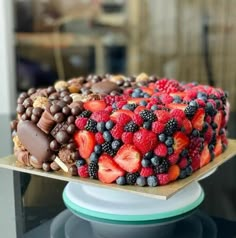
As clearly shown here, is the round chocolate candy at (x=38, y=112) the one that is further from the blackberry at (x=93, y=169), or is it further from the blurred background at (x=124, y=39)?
the blurred background at (x=124, y=39)

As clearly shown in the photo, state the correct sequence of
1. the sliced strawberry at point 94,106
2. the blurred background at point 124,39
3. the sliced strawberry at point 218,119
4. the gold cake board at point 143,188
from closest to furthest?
the gold cake board at point 143,188 → the sliced strawberry at point 94,106 → the sliced strawberry at point 218,119 → the blurred background at point 124,39

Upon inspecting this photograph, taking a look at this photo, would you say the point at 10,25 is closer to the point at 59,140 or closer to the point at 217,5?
the point at 217,5

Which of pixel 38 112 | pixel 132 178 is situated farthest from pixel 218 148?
pixel 38 112

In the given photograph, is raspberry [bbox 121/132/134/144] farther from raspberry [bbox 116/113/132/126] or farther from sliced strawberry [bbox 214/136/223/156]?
sliced strawberry [bbox 214/136/223/156]

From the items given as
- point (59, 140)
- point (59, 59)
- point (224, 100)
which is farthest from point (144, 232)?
point (59, 59)

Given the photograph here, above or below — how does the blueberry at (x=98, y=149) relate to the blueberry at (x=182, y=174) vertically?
above

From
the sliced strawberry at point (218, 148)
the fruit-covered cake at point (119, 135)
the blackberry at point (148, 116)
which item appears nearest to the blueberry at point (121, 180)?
the fruit-covered cake at point (119, 135)

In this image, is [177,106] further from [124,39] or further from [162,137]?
[124,39]
